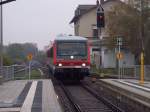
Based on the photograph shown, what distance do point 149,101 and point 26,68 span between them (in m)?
25.2

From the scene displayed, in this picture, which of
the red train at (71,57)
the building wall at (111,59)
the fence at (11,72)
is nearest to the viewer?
the red train at (71,57)

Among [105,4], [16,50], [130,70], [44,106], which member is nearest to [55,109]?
[44,106]

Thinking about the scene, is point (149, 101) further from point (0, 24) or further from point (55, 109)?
point (0, 24)

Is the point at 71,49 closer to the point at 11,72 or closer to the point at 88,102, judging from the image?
the point at 11,72

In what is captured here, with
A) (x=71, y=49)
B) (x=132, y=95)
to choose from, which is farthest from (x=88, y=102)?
(x=71, y=49)

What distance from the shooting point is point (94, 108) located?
22844 millimetres

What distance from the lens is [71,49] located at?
35875 millimetres

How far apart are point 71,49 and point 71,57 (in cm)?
74

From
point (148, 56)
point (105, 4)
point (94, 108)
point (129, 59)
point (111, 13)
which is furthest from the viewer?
point (105, 4)

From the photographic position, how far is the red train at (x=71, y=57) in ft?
115

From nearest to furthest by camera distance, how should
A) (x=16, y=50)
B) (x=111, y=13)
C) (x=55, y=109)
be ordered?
(x=55, y=109) < (x=111, y=13) < (x=16, y=50)

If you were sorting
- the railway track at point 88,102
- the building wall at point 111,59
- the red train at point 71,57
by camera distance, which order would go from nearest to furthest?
the railway track at point 88,102, the red train at point 71,57, the building wall at point 111,59

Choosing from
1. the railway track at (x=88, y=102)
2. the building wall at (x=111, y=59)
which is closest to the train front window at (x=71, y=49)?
the railway track at (x=88, y=102)

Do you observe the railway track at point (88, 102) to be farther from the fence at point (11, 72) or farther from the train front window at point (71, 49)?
the fence at point (11, 72)
